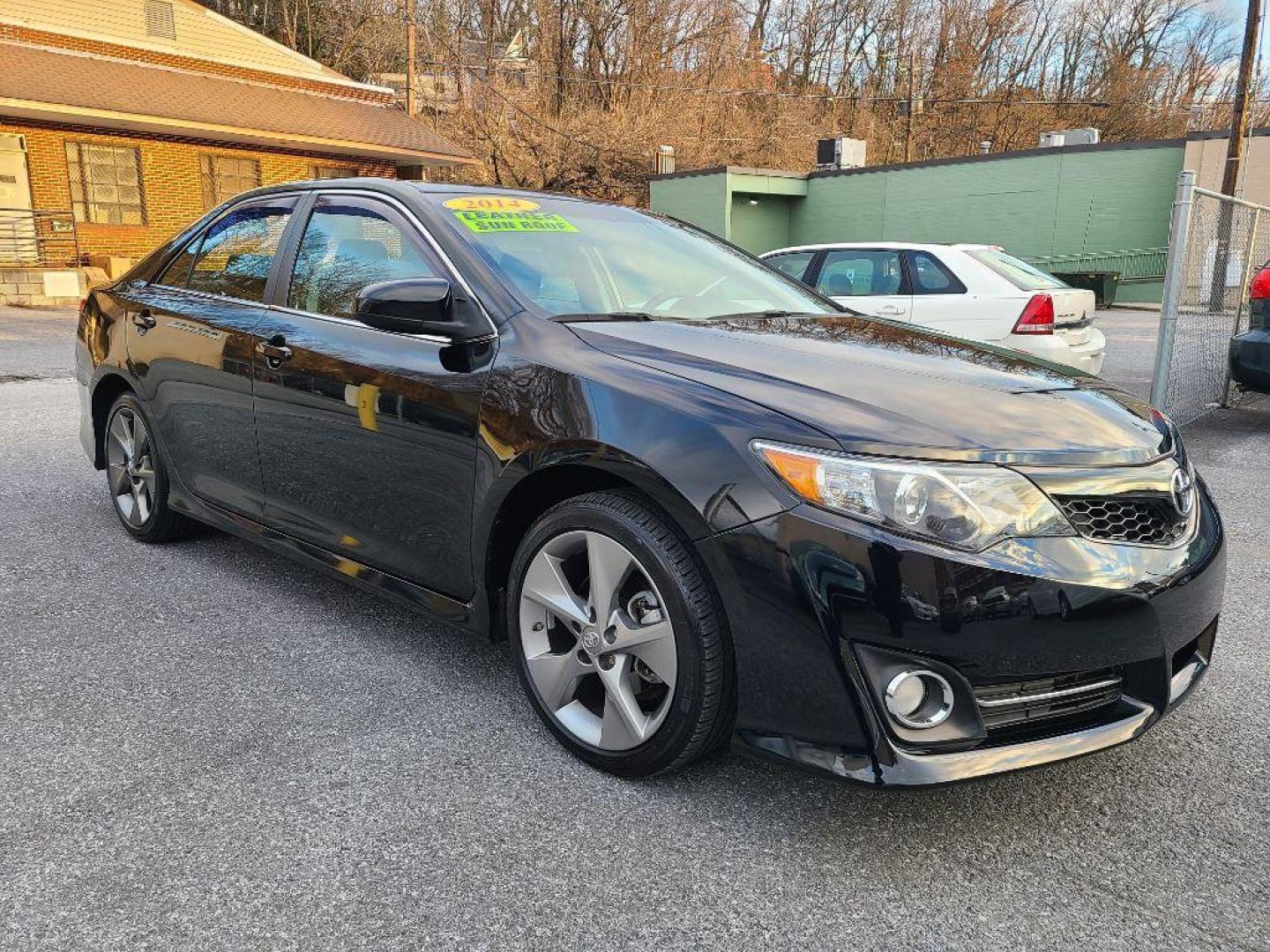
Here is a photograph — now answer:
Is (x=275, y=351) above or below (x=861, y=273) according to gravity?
above

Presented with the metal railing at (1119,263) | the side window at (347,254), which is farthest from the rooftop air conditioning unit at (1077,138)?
the side window at (347,254)

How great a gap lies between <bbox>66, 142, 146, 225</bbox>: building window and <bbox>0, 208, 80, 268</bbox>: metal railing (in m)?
0.51

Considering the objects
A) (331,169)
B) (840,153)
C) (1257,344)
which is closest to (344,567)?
(1257,344)

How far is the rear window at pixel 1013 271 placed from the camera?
25.0ft

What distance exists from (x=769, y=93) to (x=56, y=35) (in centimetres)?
2792

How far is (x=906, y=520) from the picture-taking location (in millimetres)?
1922

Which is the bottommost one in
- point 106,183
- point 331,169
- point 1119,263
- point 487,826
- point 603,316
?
point 1119,263

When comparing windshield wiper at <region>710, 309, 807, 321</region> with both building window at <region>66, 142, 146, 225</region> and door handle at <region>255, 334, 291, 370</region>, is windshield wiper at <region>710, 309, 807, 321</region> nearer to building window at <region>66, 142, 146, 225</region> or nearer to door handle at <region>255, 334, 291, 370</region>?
door handle at <region>255, 334, 291, 370</region>

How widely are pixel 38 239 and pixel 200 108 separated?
399 centimetres

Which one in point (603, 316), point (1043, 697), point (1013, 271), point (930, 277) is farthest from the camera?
point (930, 277)

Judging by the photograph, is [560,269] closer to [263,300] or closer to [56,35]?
[263,300]

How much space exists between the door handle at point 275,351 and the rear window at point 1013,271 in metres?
6.08

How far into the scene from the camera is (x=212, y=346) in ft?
11.6

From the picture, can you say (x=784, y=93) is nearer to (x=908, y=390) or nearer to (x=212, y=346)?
(x=212, y=346)
